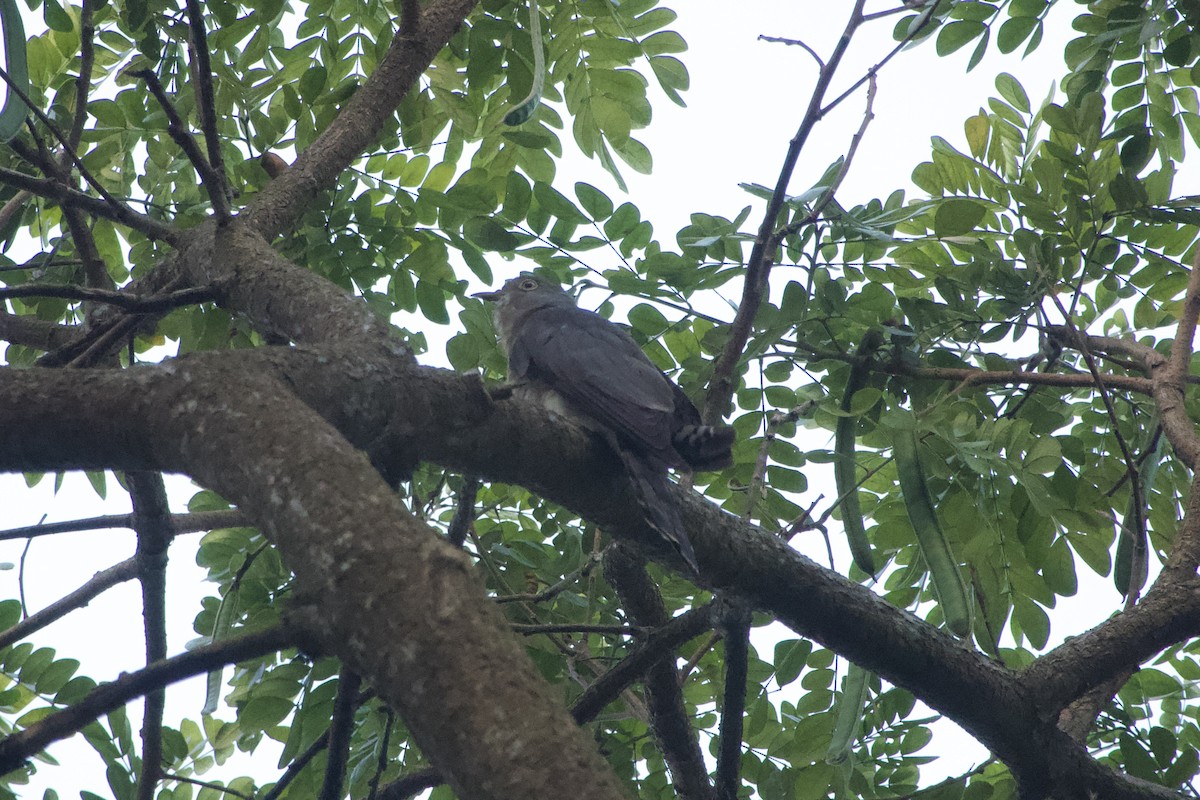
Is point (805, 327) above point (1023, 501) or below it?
above

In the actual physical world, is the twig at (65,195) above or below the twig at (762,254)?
above

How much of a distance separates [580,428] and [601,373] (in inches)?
34.3

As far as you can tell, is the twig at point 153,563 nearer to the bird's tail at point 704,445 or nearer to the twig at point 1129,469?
the bird's tail at point 704,445

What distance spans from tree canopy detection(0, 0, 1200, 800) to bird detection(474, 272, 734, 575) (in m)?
0.09

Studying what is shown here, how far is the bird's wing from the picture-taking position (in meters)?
2.84

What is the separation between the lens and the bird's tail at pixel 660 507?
2320 mm

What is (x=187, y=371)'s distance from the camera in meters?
1.72

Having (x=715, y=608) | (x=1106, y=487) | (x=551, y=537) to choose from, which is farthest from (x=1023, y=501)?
(x=551, y=537)

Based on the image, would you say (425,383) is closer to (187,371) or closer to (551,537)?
(187,371)

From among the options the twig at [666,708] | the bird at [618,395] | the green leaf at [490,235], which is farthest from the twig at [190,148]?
the twig at [666,708]

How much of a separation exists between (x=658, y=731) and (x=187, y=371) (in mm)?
1924

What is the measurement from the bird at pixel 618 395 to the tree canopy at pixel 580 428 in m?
0.09

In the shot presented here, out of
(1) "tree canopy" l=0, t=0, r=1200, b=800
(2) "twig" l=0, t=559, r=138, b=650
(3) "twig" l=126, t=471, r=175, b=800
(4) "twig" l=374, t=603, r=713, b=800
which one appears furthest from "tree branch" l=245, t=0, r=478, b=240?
(4) "twig" l=374, t=603, r=713, b=800

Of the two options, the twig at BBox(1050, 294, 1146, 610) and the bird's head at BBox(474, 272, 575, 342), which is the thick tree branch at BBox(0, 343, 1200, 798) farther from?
the bird's head at BBox(474, 272, 575, 342)
